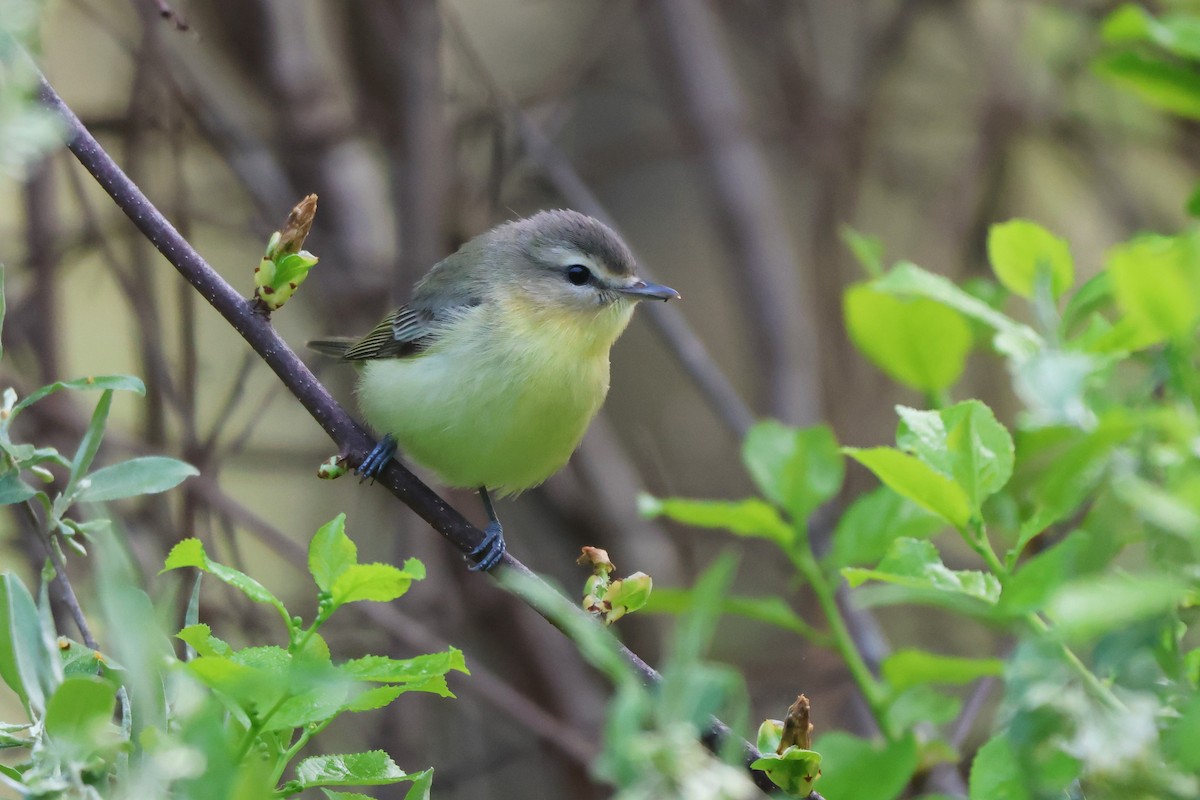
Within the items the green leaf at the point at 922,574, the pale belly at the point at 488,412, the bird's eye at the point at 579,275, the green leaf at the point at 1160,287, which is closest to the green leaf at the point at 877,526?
the green leaf at the point at 922,574

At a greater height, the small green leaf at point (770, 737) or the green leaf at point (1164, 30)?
the green leaf at point (1164, 30)

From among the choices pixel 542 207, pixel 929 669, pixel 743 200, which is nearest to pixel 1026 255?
pixel 929 669

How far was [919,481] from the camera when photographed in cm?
105

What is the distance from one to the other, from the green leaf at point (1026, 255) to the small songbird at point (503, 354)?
1.32 meters

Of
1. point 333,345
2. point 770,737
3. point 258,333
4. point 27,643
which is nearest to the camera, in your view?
point 27,643

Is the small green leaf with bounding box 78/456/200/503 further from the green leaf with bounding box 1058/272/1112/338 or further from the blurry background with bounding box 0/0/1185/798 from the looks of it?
the blurry background with bounding box 0/0/1185/798

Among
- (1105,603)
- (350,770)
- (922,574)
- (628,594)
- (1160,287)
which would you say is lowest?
(628,594)

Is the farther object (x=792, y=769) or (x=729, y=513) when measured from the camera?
(x=729, y=513)

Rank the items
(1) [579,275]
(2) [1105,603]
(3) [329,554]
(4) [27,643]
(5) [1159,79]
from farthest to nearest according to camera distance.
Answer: (1) [579,275]
(5) [1159,79]
(3) [329,554]
(4) [27,643]
(2) [1105,603]

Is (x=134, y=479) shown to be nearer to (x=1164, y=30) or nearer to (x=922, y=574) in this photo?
(x=922, y=574)

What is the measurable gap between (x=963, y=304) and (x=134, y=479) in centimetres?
90

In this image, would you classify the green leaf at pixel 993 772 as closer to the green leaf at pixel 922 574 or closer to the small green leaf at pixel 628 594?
the green leaf at pixel 922 574

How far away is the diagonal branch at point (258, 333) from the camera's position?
147cm

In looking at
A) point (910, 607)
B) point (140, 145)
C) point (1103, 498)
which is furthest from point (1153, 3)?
point (1103, 498)
